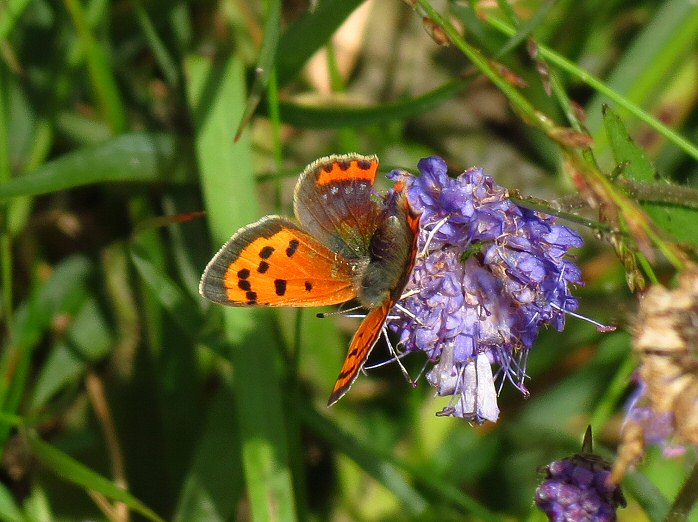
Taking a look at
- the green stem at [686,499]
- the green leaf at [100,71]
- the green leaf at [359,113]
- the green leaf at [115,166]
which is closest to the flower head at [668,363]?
the green stem at [686,499]

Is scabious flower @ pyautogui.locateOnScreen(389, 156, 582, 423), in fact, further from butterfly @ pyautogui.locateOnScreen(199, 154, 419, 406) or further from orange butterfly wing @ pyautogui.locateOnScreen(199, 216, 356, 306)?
A: orange butterfly wing @ pyautogui.locateOnScreen(199, 216, 356, 306)

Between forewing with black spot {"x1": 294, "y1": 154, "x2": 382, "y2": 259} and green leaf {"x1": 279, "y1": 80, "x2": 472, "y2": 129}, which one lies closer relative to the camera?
forewing with black spot {"x1": 294, "y1": 154, "x2": 382, "y2": 259}

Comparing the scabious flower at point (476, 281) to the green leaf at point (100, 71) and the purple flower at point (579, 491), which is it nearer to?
the purple flower at point (579, 491)

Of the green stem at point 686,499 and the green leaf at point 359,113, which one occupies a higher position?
the green leaf at point 359,113

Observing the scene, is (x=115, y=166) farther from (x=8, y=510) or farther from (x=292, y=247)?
(x=8, y=510)

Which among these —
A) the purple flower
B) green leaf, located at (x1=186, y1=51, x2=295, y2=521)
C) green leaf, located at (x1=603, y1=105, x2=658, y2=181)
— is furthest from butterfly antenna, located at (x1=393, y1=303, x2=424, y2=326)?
green leaf, located at (x1=186, y1=51, x2=295, y2=521)

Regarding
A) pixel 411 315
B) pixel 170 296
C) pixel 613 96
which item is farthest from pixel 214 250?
pixel 613 96

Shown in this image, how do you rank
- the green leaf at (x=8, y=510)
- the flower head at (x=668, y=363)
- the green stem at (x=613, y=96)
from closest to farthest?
1. the flower head at (x=668, y=363)
2. the green stem at (x=613, y=96)
3. the green leaf at (x=8, y=510)
